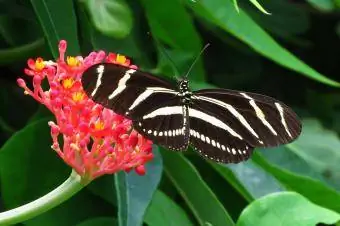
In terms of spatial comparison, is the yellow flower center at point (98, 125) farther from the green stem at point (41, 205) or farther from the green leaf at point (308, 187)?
the green leaf at point (308, 187)

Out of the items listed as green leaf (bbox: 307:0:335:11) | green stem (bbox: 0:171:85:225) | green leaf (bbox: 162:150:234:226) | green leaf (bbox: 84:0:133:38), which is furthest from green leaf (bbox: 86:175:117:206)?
green leaf (bbox: 307:0:335:11)

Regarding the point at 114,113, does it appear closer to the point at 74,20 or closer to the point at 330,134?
the point at 74,20

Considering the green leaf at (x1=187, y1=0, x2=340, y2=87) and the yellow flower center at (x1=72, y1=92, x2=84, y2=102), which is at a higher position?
the yellow flower center at (x1=72, y1=92, x2=84, y2=102)

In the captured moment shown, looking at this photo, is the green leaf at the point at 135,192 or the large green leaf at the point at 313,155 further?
the large green leaf at the point at 313,155

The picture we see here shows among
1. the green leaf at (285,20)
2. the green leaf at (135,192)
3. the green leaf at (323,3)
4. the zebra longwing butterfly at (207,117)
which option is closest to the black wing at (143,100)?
the zebra longwing butterfly at (207,117)

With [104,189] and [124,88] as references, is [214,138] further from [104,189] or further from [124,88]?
[104,189]

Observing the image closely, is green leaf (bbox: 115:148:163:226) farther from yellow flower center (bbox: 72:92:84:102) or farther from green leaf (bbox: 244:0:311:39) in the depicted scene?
green leaf (bbox: 244:0:311:39)

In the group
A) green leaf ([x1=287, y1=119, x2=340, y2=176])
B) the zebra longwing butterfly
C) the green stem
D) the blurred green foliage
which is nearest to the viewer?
the green stem
